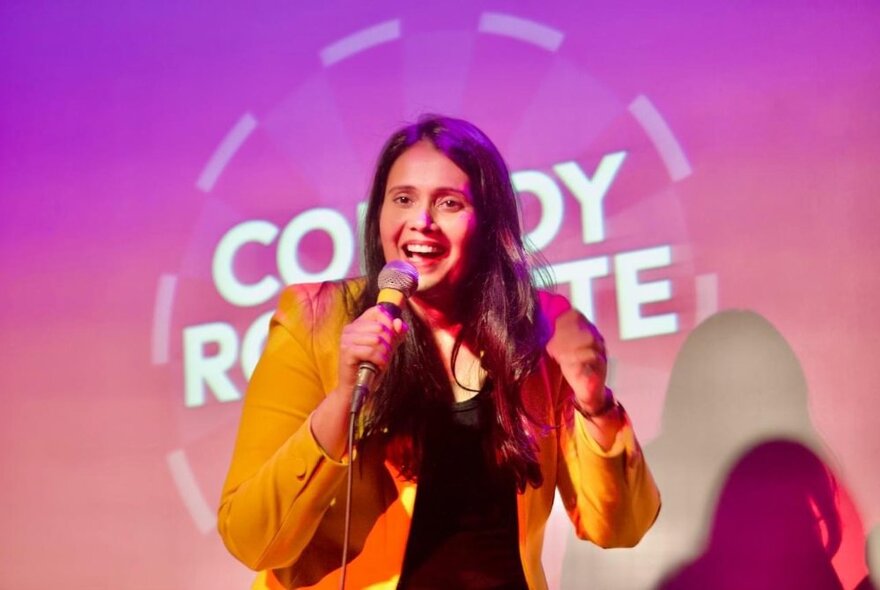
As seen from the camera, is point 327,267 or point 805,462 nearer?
point 805,462

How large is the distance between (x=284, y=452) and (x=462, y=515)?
342 millimetres

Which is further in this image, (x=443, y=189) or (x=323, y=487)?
(x=443, y=189)

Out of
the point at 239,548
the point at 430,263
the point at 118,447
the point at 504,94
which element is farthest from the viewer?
the point at 118,447

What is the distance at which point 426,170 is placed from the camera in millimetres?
1812

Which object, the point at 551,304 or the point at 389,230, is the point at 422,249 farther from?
the point at 551,304

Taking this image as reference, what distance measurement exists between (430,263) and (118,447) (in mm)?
1268

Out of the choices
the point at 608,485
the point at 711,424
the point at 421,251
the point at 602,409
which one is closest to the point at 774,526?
the point at 711,424

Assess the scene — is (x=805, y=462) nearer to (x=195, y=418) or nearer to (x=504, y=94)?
(x=504, y=94)

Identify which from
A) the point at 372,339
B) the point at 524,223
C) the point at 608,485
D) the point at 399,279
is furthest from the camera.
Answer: the point at 524,223

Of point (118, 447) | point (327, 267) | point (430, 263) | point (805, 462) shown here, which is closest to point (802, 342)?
point (805, 462)

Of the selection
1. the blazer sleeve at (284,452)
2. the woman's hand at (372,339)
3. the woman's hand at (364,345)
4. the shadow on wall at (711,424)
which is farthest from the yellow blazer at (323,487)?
the shadow on wall at (711,424)

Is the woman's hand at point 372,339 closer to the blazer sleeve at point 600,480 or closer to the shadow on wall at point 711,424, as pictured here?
the blazer sleeve at point 600,480

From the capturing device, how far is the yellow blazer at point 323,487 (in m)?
1.57

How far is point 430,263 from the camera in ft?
5.80
